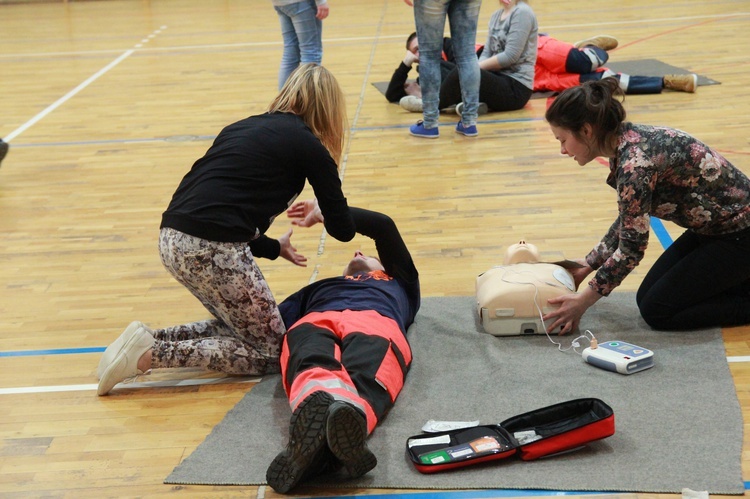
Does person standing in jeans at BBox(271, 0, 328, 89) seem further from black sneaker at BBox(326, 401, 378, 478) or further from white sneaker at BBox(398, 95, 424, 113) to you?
black sneaker at BBox(326, 401, 378, 478)

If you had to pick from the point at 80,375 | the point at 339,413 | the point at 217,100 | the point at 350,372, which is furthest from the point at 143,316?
the point at 217,100

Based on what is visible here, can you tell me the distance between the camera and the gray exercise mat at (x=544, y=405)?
82.9 inches

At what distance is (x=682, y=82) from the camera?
6.03m

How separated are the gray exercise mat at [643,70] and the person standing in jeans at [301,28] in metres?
1.13

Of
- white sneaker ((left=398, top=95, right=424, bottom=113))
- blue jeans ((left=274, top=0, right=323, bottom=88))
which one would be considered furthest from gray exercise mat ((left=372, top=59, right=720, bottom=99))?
blue jeans ((left=274, top=0, right=323, bottom=88))

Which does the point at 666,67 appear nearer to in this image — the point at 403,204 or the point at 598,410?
the point at 403,204

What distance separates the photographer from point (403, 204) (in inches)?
171

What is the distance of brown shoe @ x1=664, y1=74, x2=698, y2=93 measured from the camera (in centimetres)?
600

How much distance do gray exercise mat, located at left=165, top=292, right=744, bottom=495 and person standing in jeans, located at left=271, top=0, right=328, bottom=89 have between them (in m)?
3.00

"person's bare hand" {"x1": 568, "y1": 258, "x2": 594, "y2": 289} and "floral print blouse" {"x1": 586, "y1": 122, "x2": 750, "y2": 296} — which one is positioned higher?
"floral print blouse" {"x1": 586, "y1": 122, "x2": 750, "y2": 296}

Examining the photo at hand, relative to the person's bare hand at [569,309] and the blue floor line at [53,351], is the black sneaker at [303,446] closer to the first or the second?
the person's bare hand at [569,309]

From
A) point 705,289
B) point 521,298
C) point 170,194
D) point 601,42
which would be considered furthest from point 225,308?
point 601,42

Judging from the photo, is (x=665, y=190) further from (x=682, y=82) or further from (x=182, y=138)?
(x=182, y=138)

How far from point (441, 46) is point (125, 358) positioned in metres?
3.20
